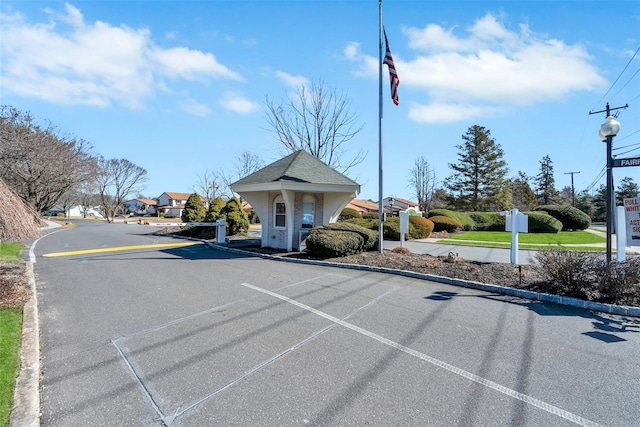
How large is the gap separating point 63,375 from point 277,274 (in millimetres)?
5753

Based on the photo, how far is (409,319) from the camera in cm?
541

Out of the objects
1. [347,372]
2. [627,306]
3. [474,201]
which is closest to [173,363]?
[347,372]

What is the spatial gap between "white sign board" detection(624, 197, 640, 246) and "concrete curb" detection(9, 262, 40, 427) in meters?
9.72

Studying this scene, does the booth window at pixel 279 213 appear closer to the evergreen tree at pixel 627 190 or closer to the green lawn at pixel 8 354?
the green lawn at pixel 8 354

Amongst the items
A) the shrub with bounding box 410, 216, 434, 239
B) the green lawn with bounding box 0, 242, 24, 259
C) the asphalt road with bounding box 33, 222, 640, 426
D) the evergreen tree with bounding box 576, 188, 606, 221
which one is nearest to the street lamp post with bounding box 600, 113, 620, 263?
the asphalt road with bounding box 33, 222, 640, 426

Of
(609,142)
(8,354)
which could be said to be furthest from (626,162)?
(8,354)

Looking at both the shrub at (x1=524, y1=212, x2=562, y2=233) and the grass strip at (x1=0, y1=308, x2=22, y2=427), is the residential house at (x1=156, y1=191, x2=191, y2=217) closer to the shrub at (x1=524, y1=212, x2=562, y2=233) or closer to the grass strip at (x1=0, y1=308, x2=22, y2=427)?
the shrub at (x1=524, y1=212, x2=562, y2=233)

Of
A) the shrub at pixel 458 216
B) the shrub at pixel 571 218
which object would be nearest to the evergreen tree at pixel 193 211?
the shrub at pixel 458 216

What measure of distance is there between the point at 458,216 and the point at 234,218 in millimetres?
19057

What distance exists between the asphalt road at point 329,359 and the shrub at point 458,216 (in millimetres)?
21150

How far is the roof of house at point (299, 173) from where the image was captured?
43.1 ft

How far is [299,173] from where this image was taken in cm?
1358

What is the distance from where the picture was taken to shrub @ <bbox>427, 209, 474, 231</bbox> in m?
27.1

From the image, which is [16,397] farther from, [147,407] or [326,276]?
[326,276]
